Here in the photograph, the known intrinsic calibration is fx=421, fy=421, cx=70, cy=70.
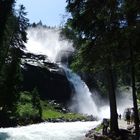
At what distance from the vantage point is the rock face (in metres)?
89.9

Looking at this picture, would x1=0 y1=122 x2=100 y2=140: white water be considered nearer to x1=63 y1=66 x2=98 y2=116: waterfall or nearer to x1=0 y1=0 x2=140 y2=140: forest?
x1=0 y1=0 x2=140 y2=140: forest

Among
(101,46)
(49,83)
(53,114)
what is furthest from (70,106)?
(101,46)

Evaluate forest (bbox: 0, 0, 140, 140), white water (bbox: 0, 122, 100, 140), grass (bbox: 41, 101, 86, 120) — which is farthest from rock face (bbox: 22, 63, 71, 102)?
white water (bbox: 0, 122, 100, 140)

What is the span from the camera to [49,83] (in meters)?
90.9

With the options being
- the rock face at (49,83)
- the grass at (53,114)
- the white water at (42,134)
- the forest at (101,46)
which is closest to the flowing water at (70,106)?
the white water at (42,134)

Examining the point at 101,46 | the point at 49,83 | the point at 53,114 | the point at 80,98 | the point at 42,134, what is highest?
the point at 49,83

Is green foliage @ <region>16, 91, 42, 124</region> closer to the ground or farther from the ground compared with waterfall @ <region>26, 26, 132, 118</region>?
closer to the ground

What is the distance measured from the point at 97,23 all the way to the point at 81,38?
249 cm

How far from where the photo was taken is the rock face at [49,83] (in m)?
89.9

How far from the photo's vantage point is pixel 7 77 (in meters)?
57.2

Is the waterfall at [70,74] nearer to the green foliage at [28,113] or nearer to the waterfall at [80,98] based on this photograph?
the waterfall at [80,98]

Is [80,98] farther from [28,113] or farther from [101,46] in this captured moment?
[101,46]

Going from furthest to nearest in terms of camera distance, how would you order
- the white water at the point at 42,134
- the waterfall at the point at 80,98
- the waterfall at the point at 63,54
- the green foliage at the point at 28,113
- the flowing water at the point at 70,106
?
the waterfall at the point at 63,54 < the waterfall at the point at 80,98 < the green foliage at the point at 28,113 < the flowing water at the point at 70,106 < the white water at the point at 42,134

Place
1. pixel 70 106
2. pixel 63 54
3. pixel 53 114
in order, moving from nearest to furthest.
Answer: pixel 53 114
pixel 70 106
pixel 63 54
